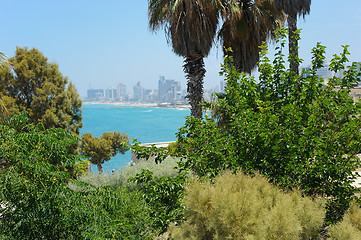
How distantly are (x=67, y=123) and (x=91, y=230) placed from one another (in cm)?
1614

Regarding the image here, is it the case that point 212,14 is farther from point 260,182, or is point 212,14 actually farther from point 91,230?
point 91,230

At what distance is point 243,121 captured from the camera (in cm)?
497

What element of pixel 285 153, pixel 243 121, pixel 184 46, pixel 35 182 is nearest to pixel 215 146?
pixel 243 121

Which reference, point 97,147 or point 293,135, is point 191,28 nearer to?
point 293,135

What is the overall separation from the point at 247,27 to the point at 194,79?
2.93 metres

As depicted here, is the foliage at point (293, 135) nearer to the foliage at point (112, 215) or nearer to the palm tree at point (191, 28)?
the foliage at point (112, 215)

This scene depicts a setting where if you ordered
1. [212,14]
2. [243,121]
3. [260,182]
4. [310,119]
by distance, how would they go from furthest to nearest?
[212,14], [243,121], [310,119], [260,182]

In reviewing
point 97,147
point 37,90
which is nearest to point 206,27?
point 37,90

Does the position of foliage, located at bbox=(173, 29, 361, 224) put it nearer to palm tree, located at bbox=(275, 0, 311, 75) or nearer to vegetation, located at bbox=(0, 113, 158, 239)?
vegetation, located at bbox=(0, 113, 158, 239)

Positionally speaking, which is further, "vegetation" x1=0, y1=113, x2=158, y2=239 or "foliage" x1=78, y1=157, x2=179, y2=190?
"foliage" x1=78, y1=157, x2=179, y2=190

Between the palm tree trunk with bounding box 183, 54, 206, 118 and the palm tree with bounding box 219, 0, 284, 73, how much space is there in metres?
1.21

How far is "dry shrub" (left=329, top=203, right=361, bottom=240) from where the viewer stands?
344 cm

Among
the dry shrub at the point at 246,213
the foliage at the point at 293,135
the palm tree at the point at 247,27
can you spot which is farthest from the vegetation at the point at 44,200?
the palm tree at the point at 247,27

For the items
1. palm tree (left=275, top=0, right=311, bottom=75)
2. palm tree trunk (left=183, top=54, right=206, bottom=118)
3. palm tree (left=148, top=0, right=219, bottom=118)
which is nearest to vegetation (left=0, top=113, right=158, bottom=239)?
palm tree (left=148, top=0, right=219, bottom=118)
